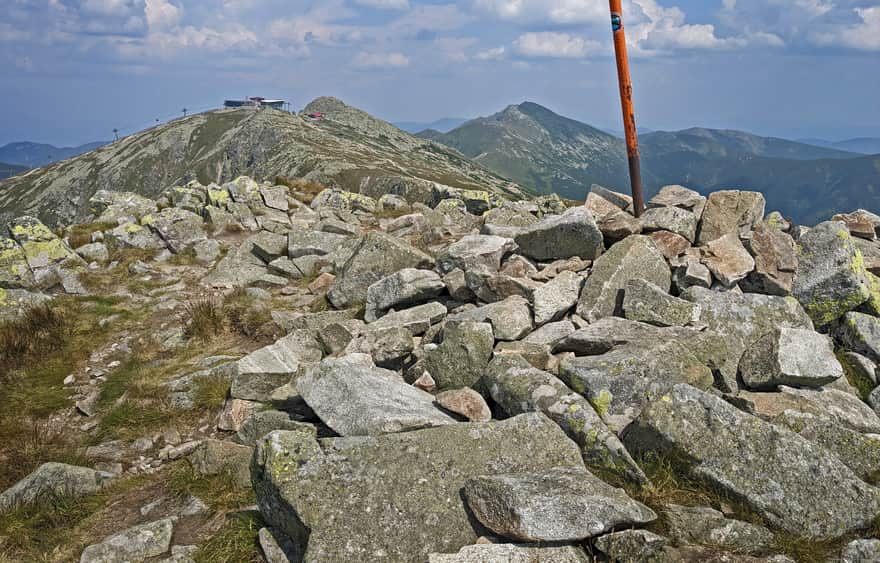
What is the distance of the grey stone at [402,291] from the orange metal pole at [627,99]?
490cm

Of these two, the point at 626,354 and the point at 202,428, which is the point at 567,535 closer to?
the point at 626,354

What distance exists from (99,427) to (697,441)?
9.92 metres

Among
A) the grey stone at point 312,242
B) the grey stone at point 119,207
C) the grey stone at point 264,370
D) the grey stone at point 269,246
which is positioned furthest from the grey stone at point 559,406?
the grey stone at point 119,207

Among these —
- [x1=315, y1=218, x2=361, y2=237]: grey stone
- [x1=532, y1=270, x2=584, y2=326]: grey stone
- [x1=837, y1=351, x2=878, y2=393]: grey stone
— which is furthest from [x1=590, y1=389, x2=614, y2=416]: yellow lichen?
[x1=315, y1=218, x2=361, y2=237]: grey stone

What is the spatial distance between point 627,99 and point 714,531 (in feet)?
31.1

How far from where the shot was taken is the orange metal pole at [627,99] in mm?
11672

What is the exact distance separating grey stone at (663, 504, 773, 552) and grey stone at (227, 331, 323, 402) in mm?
6585

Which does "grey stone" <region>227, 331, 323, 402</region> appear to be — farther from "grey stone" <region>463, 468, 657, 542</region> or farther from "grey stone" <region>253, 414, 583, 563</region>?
"grey stone" <region>463, 468, 657, 542</region>

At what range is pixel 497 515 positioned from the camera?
5.17 m

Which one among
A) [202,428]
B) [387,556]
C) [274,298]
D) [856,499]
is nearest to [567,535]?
[387,556]

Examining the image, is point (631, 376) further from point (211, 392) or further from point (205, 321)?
point (205, 321)

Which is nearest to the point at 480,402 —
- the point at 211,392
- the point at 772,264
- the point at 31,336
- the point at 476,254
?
the point at 476,254

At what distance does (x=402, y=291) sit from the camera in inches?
469

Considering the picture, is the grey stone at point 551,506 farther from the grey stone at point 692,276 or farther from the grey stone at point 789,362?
the grey stone at point 692,276
